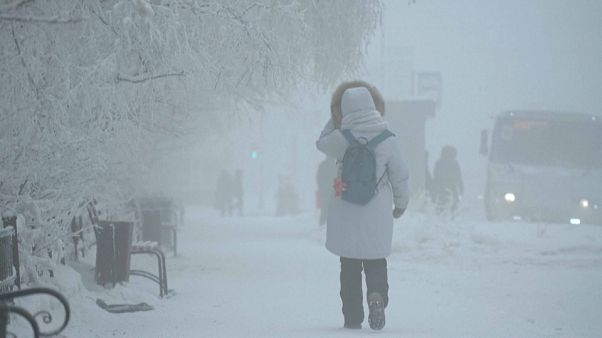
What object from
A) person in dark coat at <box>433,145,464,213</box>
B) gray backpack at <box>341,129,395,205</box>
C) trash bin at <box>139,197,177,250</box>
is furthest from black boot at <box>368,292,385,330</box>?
person in dark coat at <box>433,145,464,213</box>

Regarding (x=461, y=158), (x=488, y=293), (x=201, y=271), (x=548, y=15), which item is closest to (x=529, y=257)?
(x=488, y=293)

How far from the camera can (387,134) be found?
6137 millimetres

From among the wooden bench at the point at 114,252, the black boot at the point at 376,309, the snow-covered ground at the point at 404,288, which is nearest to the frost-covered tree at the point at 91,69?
the wooden bench at the point at 114,252

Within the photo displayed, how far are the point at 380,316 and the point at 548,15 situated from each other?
10857cm

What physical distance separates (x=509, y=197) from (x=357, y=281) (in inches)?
590

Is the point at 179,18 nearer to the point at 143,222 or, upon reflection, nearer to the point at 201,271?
the point at 201,271

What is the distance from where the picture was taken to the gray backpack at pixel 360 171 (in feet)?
19.6

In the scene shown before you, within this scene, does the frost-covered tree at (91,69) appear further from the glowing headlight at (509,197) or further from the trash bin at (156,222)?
the glowing headlight at (509,197)

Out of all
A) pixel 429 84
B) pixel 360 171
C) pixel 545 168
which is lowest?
pixel 545 168

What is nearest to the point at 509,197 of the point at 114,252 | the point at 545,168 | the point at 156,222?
the point at 545,168

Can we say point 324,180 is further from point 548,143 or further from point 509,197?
point 548,143

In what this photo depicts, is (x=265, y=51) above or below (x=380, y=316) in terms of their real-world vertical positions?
above

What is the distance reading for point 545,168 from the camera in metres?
20.8

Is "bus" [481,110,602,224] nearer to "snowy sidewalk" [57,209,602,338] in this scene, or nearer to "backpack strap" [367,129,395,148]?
"snowy sidewalk" [57,209,602,338]
